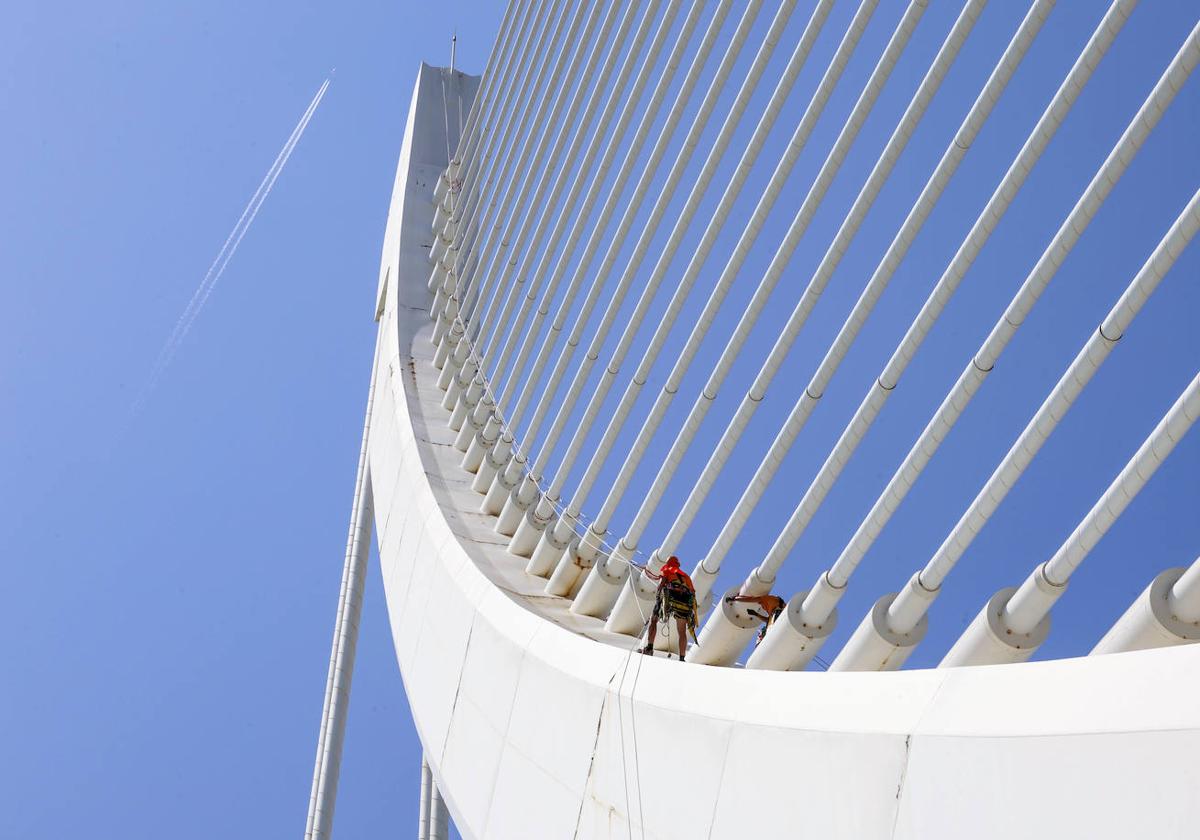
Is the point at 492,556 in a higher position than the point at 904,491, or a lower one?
lower

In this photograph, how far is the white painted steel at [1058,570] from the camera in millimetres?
2521

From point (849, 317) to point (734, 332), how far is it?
783mm

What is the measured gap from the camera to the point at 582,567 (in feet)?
21.0

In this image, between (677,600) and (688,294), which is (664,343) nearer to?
(688,294)

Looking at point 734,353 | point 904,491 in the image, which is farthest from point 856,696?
point 734,353

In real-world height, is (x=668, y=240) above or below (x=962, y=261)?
below

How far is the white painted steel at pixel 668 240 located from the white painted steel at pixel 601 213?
21 centimetres

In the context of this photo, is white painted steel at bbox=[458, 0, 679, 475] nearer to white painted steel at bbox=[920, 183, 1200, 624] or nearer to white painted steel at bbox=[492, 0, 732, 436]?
white painted steel at bbox=[492, 0, 732, 436]

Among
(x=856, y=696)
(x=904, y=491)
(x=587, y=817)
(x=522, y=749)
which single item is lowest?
(x=522, y=749)

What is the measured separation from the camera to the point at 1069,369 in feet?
9.25

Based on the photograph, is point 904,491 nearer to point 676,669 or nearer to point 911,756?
point 911,756

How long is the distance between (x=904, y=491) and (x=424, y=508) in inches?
191

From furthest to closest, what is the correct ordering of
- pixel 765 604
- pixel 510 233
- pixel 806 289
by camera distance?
pixel 510 233 < pixel 765 604 < pixel 806 289

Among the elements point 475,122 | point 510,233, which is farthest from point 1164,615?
point 475,122
